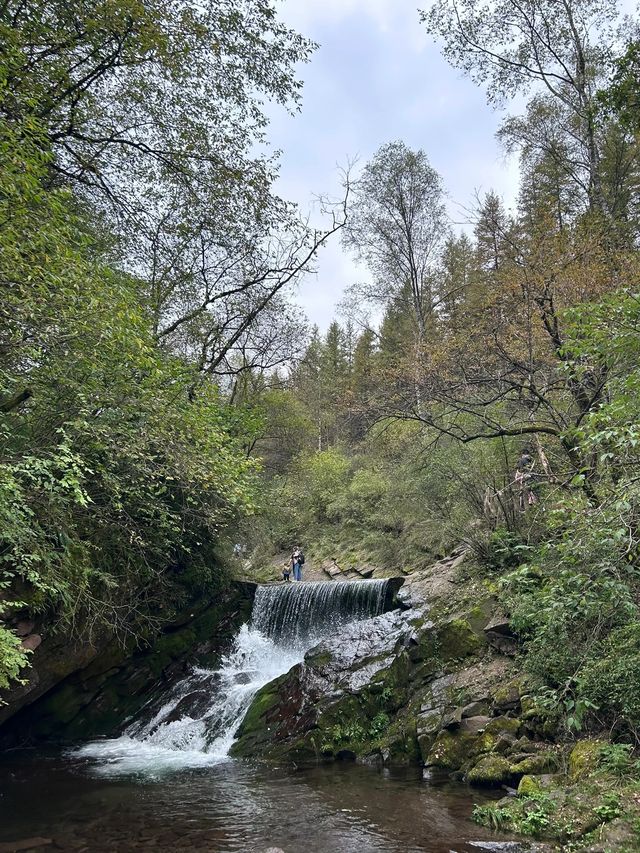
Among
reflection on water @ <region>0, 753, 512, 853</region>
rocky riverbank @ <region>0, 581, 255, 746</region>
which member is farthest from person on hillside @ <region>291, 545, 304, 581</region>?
reflection on water @ <region>0, 753, 512, 853</region>

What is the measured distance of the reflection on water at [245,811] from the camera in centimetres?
460

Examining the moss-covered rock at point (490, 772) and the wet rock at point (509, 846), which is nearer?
the wet rock at point (509, 846)

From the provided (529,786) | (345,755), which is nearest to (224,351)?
(345,755)

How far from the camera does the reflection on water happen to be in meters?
4.60

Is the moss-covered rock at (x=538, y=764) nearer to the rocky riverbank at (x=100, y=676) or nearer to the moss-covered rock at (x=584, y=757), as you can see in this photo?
the moss-covered rock at (x=584, y=757)

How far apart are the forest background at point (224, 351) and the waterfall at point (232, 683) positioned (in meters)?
1.69

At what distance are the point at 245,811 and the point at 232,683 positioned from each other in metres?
5.14

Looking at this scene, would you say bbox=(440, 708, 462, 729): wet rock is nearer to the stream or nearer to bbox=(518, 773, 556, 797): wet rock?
the stream

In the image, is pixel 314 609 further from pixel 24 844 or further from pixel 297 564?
pixel 24 844

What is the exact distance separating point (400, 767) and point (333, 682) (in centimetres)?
182

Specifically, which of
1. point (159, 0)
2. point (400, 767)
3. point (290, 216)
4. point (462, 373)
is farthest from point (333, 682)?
point (159, 0)

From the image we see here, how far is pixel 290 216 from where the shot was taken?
1173cm

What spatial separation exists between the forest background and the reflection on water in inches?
67.5

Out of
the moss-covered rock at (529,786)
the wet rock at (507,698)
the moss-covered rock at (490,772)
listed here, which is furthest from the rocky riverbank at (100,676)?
the moss-covered rock at (529,786)
